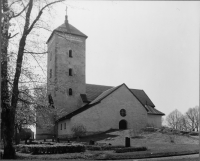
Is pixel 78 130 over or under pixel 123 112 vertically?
under

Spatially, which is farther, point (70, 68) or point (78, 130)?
point (70, 68)

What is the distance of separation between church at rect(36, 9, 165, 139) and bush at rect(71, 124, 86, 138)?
0.50 metres

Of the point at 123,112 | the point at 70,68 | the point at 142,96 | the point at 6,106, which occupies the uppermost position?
the point at 70,68

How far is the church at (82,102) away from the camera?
3803cm

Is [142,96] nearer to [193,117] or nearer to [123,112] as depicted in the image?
[123,112]

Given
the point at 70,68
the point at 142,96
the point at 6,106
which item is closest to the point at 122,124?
the point at 70,68

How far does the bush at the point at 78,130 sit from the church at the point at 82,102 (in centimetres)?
50

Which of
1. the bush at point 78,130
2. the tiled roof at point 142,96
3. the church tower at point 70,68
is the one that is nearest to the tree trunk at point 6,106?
the bush at point 78,130

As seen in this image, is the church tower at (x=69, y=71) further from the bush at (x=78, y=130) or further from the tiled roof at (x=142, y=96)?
the tiled roof at (x=142, y=96)

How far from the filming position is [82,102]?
4400cm

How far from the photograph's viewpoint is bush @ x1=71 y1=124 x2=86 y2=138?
35.9 meters

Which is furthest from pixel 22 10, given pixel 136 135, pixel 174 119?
pixel 174 119

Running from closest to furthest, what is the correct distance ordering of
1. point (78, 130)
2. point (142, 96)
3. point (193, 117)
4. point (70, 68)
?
point (78, 130)
point (70, 68)
point (142, 96)
point (193, 117)

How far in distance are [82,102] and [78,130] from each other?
8.71 m
